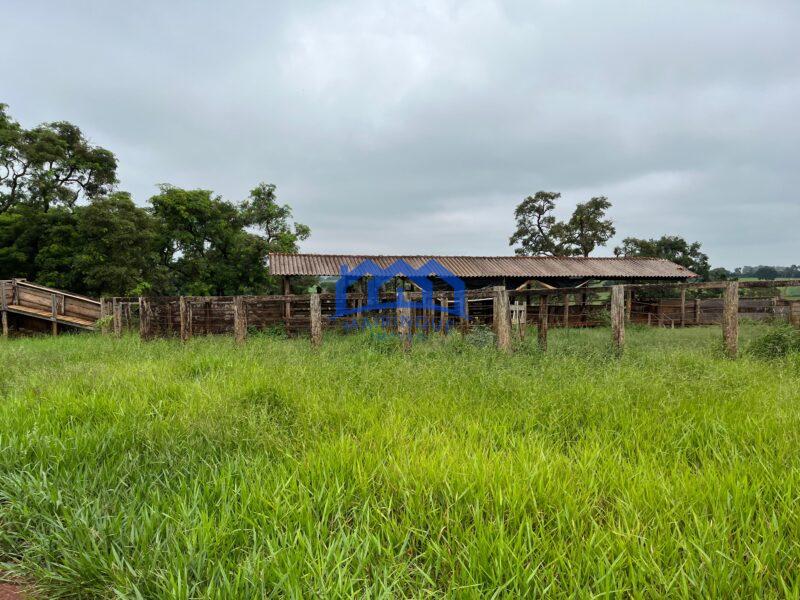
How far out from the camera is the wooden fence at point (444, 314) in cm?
698

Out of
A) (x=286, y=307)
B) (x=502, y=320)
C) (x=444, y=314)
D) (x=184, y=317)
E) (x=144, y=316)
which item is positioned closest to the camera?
(x=502, y=320)

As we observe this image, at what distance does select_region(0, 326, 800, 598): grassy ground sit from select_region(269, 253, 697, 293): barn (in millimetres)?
13701

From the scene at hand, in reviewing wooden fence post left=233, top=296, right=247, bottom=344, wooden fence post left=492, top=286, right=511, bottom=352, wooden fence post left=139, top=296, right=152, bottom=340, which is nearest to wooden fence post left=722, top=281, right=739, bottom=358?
wooden fence post left=492, top=286, right=511, bottom=352

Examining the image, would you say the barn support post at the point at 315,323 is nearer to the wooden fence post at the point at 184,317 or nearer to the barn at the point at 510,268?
the wooden fence post at the point at 184,317

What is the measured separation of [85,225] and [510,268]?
20.4 meters

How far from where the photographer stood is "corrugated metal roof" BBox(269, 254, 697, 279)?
17969 mm

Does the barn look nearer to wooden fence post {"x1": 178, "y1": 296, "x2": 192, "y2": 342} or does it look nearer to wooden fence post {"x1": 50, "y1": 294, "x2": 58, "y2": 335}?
wooden fence post {"x1": 178, "y1": 296, "x2": 192, "y2": 342}

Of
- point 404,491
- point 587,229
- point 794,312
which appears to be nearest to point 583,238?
point 587,229

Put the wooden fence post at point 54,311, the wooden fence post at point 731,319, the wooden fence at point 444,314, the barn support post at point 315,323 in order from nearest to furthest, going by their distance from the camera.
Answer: the wooden fence post at point 731,319
the wooden fence at point 444,314
the barn support post at point 315,323
the wooden fence post at point 54,311

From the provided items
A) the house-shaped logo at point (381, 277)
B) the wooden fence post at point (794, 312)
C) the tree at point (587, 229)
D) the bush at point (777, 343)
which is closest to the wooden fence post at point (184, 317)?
the house-shaped logo at point (381, 277)

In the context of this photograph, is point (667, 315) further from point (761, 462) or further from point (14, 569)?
point (14, 569)

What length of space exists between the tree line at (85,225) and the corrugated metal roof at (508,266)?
7.58 m

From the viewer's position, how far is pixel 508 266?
20.5 m

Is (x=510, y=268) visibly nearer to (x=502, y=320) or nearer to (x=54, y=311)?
(x=502, y=320)
